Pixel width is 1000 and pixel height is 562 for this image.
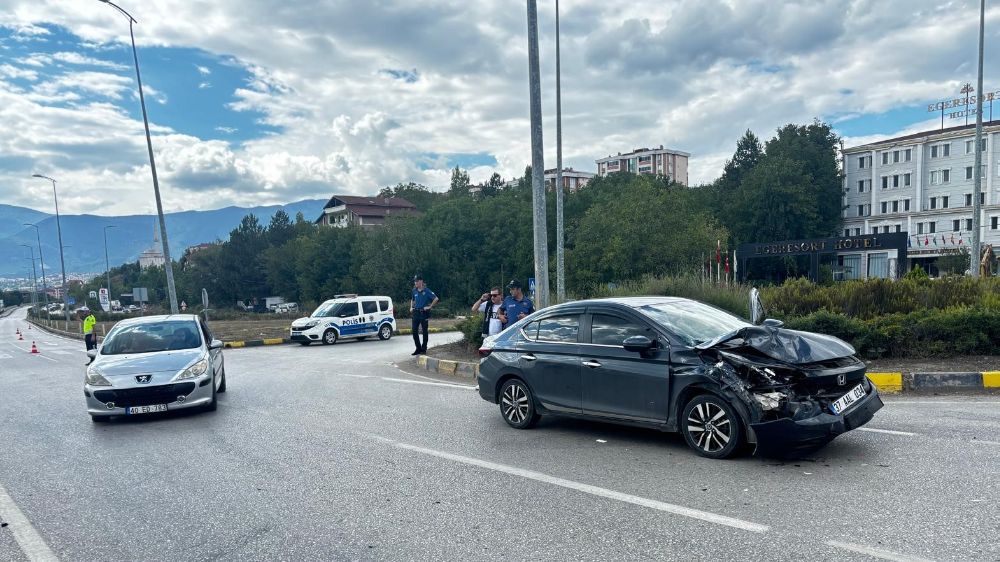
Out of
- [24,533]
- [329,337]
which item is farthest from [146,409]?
[329,337]

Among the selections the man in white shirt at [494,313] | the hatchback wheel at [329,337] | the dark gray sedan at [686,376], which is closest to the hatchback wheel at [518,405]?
Result: the dark gray sedan at [686,376]

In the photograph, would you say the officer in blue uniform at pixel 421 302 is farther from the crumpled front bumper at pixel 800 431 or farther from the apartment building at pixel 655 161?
the apartment building at pixel 655 161

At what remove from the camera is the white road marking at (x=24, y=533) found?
450 centimetres

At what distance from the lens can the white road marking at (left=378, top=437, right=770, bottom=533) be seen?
449cm

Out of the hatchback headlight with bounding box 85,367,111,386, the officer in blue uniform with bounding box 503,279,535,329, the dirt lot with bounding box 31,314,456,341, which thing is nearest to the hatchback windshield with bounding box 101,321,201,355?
the hatchback headlight with bounding box 85,367,111,386

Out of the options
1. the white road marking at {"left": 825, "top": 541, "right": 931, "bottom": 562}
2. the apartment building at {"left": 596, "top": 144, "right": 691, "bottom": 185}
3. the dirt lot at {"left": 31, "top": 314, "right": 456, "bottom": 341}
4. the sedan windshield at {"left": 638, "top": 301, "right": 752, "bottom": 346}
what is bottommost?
the dirt lot at {"left": 31, "top": 314, "right": 456, "bottom": 341}

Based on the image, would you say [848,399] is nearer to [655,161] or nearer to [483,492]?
[483,492]

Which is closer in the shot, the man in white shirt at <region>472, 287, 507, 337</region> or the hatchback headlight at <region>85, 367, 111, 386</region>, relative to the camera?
the hatchback headlight at <region>85, 367, 111, 386</region>

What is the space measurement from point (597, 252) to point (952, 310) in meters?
41.8

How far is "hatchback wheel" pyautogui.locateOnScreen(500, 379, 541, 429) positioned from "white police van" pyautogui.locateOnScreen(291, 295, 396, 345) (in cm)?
1811

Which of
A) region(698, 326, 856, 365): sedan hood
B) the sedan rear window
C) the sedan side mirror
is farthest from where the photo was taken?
the sedan rear window

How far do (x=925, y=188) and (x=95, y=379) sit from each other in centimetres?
8317

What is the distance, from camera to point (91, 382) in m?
8.97

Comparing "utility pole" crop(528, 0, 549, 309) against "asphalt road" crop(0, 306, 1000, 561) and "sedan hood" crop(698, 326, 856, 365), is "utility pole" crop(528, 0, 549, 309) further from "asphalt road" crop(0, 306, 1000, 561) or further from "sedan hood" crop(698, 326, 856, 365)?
"sedan hood" crop(698, 326, 856, 365)
